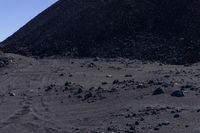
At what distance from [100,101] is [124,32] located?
2233 cm

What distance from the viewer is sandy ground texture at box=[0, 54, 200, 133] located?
1703 cm

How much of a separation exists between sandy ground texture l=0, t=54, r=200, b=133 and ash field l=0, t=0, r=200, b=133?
3cm

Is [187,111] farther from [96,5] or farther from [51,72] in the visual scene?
[96,5]

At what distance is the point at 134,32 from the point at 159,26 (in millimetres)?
1827

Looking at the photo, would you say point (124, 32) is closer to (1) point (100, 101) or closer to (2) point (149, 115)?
(1) point (100, 101)

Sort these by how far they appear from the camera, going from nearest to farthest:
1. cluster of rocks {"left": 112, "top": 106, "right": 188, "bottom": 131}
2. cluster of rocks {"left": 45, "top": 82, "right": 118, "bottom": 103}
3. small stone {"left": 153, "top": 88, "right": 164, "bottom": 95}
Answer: cluster of rocks {"left": 112, "top": 106, "right": 188, "bottom": 131} < small stone {"left": 153, "top": 88, "right": 164, "bottom": 95} < cluster of rocks {"left": 45, "top": 82, "right": 118, "bottom": 103}

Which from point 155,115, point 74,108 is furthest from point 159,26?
point 155,115

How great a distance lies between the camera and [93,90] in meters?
24.4

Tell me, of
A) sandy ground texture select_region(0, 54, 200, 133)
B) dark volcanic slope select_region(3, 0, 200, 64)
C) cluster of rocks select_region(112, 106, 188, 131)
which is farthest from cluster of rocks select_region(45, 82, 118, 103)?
dark volcanic slope select_region(3, 0, 200, 64)

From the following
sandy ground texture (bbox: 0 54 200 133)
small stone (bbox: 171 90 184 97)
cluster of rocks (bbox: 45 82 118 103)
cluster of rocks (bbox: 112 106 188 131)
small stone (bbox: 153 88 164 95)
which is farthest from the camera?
cluster of rocks (bbox: 45 82 118 103)

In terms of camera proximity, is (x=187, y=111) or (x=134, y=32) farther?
(x=134, y=32)

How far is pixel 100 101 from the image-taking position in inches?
854

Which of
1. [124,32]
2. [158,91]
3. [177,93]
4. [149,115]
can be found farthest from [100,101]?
[124,32]

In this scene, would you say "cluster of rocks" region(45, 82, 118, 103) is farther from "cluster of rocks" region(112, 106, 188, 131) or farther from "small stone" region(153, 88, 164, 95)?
"cluster of rocks" region(112, 106, 188, 131)
